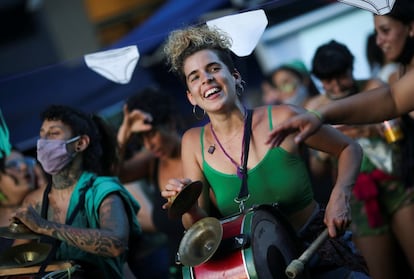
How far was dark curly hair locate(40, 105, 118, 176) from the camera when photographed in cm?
477

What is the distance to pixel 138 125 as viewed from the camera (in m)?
5.69

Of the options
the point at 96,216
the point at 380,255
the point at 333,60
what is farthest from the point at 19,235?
the point at 380,255

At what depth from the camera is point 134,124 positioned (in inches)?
225

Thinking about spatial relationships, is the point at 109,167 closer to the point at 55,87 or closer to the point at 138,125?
the point at 138,125

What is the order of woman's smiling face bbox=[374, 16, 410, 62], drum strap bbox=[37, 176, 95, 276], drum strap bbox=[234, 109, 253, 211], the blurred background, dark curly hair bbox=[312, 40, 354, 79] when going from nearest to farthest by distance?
drum strap bbox=[234, 109, 253, 211] < drum strap bbox=[37, 176, 95, 276] < woman's smiling face bbox=[374, 16, 410, 62] < dark curly hair bbox=[312, 40, 354, 79] < the blurred background

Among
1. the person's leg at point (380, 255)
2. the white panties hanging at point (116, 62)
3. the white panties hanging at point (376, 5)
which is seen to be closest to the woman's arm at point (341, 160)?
the white panties hanging at point (376, 5)

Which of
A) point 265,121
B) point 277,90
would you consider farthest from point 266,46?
point 265,121

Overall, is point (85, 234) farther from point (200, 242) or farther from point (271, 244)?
point (271, 244)

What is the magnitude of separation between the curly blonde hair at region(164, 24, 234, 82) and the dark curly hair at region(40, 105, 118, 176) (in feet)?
2.47

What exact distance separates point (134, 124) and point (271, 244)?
211 centimetres

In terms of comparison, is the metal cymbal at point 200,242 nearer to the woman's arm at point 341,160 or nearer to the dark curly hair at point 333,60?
the woman's arm at point 341,160

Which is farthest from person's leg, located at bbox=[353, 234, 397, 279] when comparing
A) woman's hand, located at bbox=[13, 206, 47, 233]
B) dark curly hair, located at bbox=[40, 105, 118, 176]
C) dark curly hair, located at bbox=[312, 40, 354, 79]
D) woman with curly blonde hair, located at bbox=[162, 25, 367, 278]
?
woman's hand, located at bbox=[13, 206, 47, 233]

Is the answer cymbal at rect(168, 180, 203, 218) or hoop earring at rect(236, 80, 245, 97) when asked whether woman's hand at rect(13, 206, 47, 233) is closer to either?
cymbal at rect(168, 180, 203, 218)

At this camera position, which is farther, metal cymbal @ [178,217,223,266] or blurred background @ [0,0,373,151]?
blurred background @ [0,0,373,151]
